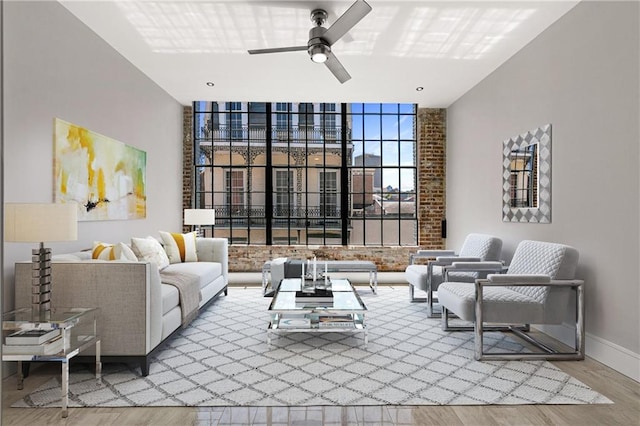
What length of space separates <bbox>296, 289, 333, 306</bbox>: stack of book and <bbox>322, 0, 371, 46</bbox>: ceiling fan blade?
7.78 ft

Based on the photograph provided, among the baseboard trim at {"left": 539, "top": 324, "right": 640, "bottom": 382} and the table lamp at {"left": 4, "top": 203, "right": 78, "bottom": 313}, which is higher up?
the table lamp at {"left": 4, "top": 203, "right": 78, "bottom": 313}

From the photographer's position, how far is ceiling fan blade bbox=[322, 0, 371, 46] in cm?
294

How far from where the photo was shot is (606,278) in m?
3.07

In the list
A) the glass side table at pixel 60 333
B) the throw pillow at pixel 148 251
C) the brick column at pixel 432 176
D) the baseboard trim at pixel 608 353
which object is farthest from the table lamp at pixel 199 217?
the baseboard trim at pixel 608 353

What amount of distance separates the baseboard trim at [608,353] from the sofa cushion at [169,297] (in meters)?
3.46

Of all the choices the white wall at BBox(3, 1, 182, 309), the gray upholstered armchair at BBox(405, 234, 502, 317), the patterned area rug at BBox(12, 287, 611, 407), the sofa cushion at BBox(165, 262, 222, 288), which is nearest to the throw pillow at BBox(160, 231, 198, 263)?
the sofa cushion at BBox(165, 262, 222, 288)

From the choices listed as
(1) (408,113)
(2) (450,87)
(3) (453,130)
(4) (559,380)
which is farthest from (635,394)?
(1) (408,113)

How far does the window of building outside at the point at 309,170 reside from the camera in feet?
24.0

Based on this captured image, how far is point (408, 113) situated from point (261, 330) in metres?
5.22

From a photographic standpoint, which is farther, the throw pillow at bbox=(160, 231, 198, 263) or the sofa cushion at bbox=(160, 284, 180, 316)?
the throw pillow at bbox=(160, 231, 198, 263)

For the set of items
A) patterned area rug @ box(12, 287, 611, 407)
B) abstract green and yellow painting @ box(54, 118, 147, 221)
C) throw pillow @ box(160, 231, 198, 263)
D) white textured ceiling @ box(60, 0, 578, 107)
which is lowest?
patterned area rug @ box(12, 287, 611, 407)

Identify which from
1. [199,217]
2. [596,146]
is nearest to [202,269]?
[199,217]

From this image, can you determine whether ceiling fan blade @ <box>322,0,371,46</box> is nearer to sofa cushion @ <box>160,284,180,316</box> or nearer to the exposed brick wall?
sofa cushion @ <box>160,284,180,316</box>

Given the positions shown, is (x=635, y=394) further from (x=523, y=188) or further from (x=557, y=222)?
(x=523, y=188)
